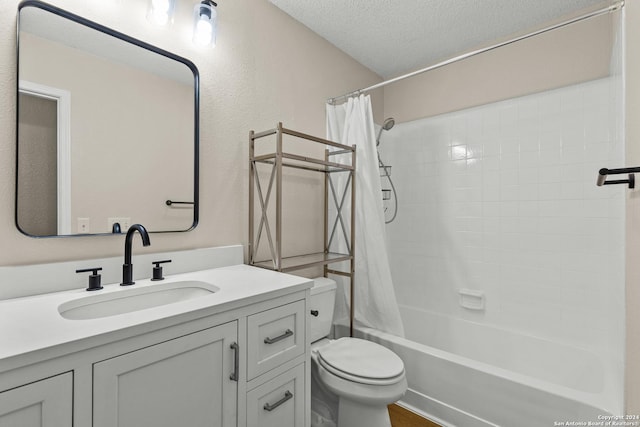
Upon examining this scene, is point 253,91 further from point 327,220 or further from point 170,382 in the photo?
point 170,382

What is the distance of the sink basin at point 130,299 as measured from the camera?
3.31 ft

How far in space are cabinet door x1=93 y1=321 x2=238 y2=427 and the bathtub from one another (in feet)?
3.94

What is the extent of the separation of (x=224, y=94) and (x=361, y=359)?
1.52m

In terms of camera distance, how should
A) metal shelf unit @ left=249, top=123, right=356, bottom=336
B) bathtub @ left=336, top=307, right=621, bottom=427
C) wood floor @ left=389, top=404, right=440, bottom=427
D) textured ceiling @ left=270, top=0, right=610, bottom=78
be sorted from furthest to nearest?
textured ceiling @ left=270, top=0, right=610, bottom=78 → wood floor @ left=389, top=404, right=440, bottom=427 → metal shelf unit @ left=249, top=123, right=356, bottom=336 → bathtub @ left=336, top=307, right=621, bottom=427

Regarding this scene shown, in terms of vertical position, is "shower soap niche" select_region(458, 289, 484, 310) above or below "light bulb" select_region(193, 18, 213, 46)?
below

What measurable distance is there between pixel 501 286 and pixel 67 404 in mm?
2417

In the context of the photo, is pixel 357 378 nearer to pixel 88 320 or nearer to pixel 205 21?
pixel 88 320

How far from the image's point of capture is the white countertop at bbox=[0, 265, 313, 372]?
0.65 metres

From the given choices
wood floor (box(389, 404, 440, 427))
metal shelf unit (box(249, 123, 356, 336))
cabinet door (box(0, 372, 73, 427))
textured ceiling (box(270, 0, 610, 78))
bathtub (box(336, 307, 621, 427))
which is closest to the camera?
cabinet door (box(0, 372, 73, 427))

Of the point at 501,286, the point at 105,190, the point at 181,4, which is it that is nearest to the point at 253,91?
the point at 181,4

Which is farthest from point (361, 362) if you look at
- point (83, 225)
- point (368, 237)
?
point (83, 225)

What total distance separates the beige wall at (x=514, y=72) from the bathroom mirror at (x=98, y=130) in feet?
6.21

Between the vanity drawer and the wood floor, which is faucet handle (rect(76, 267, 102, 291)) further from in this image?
the wood floor

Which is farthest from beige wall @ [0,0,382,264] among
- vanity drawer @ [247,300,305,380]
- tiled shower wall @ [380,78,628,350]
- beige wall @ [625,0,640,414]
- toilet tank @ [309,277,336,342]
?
beige wall @ [625,0,640,414]
